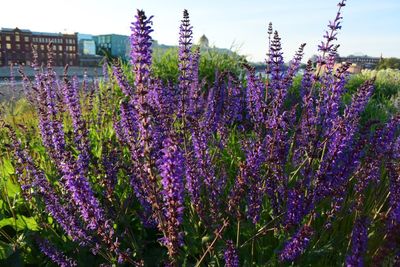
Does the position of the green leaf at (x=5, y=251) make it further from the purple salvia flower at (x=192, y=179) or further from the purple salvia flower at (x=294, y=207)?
the purple salvia flower at (x=294, y=207)

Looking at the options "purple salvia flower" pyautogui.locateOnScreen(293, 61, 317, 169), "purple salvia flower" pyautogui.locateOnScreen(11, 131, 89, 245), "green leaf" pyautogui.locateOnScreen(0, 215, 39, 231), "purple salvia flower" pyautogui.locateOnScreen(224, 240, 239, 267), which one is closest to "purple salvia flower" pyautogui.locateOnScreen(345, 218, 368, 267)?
"purple salvia flower" pyautogui.locateOnScreen(224, 240, 239, 267)

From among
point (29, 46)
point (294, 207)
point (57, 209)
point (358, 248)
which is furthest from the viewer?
point (29, 46)

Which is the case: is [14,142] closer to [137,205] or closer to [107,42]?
[137,205]

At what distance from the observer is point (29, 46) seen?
59.3m

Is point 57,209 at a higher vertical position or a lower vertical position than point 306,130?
lower

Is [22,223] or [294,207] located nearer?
[294,207]

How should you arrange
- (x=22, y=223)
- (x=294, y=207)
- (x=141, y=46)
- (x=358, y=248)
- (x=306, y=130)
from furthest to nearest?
(x=306, y=130) < (x=22, y=223) < (x=294, y=207) < (x=141, y=46) < (x=358, y=248)

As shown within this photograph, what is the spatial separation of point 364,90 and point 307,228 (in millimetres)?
1986

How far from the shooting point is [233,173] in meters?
4.72

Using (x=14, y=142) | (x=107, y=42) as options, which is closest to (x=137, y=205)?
(x=14, y=142)

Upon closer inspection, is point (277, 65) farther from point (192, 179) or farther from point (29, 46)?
point (29, 46)

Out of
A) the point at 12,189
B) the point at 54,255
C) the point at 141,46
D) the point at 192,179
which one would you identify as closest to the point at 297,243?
the point at 192,179

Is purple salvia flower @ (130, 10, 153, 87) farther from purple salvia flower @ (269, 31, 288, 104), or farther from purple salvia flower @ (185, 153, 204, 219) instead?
purple salvia flower @ (269, 31, 288, 104)

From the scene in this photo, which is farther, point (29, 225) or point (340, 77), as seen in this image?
point (29, 225)
